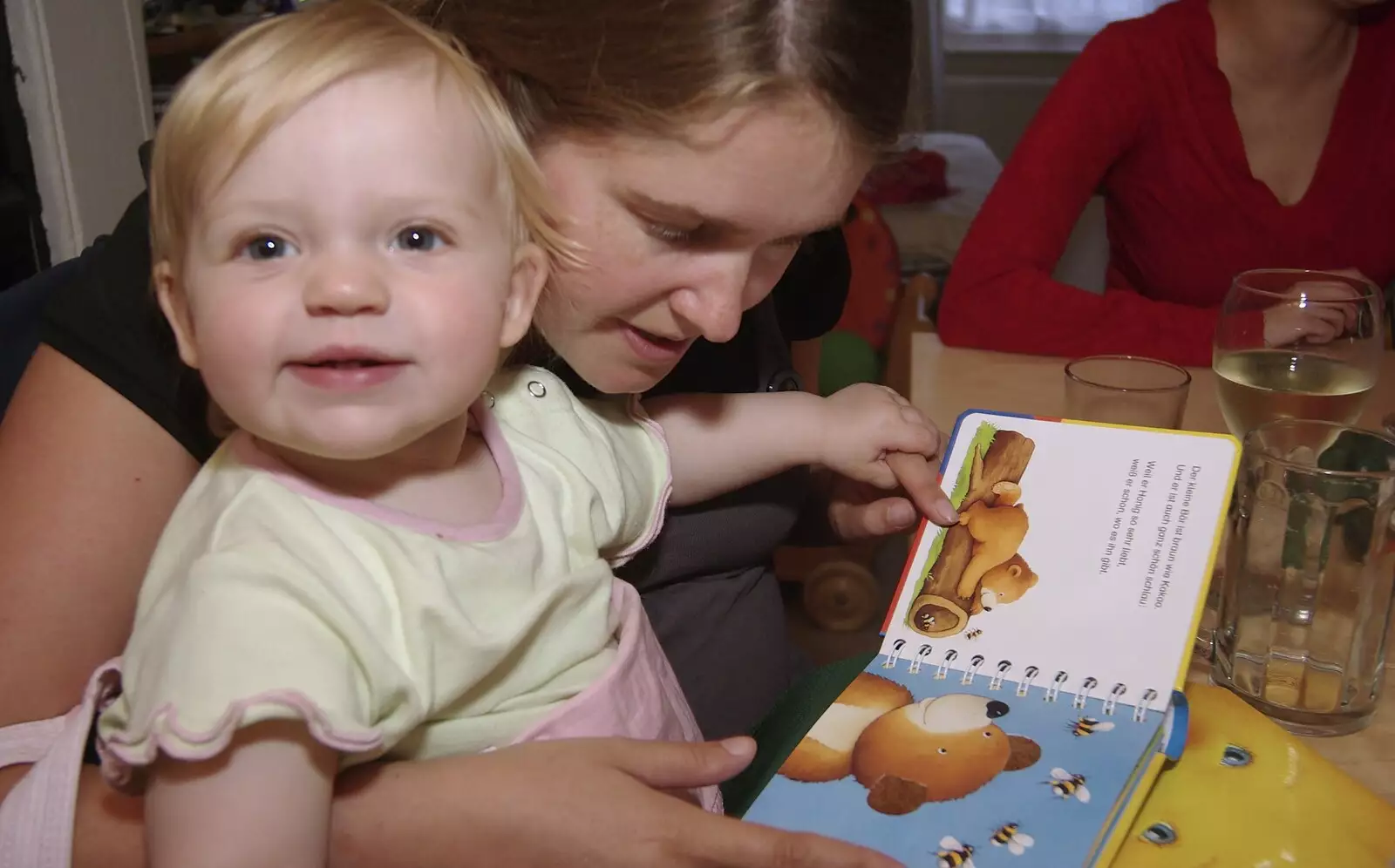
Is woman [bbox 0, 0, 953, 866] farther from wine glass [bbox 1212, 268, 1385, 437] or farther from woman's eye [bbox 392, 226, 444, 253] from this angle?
wine glass [bbox 1212, 268, 1385, 437]

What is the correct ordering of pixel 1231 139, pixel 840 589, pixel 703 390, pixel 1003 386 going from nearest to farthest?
1. pixel 703 390
2. pixel 1003 386
3. pixel 1231 139
4. pixel 840 589

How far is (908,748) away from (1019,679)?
11cm

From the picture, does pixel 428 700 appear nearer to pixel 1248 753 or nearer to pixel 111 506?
pixel 111 506

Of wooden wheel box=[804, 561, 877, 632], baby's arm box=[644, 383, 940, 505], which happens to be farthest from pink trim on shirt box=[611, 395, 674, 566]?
wooden wheel box=[804, 561, 877, 632]

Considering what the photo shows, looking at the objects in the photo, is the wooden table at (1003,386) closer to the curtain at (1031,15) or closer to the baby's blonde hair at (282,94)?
the baby's blonde hair at (282,94)

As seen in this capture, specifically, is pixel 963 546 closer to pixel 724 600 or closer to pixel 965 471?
pixel 965 471

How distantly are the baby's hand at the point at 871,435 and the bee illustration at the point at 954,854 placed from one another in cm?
43

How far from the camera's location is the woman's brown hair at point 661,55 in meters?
0.75

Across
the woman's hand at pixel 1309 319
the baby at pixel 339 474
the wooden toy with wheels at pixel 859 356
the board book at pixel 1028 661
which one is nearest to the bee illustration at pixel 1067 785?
the board book at pixel 1028 661

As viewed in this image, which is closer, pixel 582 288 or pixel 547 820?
pixel 547 820

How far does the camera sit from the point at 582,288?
81 centimetres

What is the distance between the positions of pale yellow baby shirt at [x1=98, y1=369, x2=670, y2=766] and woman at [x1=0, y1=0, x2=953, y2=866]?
0.06 m

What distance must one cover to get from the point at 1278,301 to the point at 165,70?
8.88 feet

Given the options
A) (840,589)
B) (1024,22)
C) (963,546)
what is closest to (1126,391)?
(963,546)
